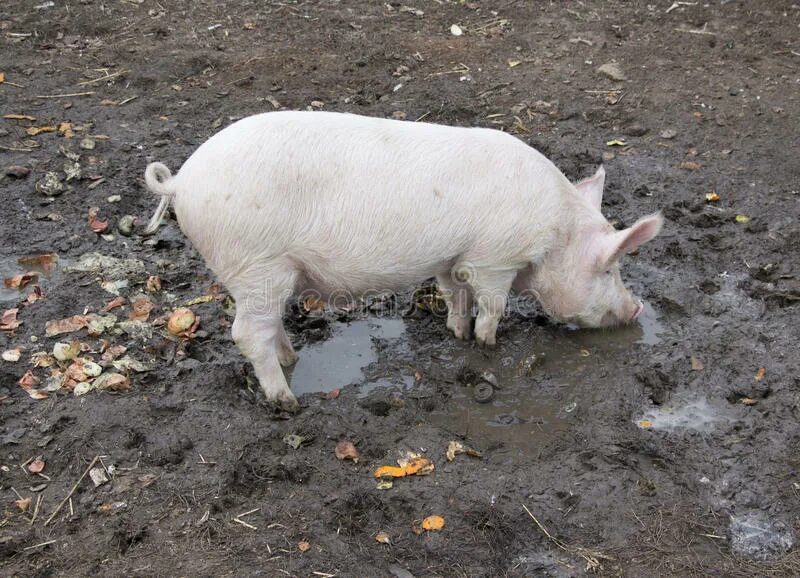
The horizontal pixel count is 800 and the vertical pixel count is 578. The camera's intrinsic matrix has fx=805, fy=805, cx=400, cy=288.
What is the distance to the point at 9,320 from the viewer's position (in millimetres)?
4332

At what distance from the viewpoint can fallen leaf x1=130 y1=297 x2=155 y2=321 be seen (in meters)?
4.43

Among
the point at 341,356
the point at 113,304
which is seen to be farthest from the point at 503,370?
the point at 113,304

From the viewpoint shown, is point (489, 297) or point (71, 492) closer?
point (71, 492)

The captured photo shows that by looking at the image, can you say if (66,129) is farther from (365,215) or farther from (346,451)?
(346,451)

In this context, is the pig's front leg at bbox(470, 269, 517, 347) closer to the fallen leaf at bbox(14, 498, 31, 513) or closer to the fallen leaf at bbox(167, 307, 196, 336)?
the fallen leaf at bbox(167, 307, 196, 336)

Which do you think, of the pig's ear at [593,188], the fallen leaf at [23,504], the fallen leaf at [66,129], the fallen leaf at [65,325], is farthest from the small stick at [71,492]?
the fallen leaf at [66,129]

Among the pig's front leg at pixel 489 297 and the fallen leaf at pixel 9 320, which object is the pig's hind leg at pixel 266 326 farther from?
the fallen leaf at pixel 9 320

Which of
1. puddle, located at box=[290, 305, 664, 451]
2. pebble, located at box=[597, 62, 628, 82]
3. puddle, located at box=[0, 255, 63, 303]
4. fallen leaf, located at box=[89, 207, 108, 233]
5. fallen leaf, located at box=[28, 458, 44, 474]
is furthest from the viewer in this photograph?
pebble, located at box=[597, 62, 628, 82]

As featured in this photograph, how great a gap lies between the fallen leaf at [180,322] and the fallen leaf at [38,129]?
251 centimetres

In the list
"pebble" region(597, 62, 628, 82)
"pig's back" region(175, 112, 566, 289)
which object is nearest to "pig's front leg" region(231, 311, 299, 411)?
"pig's back" region(175, 112, 566, 289)

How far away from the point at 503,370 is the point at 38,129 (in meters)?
4.04

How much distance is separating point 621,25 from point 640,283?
3.65m

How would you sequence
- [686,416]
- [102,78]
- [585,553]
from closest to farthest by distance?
[585,553] < [686,416] < [102,78]

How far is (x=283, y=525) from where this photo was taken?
3.17m
